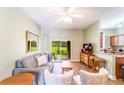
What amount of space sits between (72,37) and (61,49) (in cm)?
127

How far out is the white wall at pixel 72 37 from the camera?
10.0 metres

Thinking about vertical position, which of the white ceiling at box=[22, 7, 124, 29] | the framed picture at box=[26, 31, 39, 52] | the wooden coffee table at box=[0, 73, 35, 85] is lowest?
the wooden coffee table at box=[0, 73, 35, 85]

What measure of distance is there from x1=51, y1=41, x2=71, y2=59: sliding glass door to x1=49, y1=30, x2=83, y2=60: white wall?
0.35 metres

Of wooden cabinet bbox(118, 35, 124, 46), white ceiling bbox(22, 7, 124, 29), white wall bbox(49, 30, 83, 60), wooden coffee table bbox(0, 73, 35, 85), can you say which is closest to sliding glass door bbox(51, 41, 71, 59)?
white wall bbox(49, 30, 83, 60)

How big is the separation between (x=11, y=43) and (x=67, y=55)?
6.87 metres

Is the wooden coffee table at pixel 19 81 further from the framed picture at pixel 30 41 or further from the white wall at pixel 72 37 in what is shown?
the white wall at pixel 72 37

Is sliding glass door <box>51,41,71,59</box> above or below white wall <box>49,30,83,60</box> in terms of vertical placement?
below

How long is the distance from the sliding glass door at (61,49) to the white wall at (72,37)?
35 cm

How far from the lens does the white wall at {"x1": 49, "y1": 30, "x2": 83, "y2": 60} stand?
1002 centimetres

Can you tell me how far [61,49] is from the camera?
33.7 feet

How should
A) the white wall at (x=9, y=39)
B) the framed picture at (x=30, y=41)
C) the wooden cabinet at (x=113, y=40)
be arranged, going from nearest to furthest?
the white wall at (x=9, y=39), the framed picture at (x=30, y=41), the wooden cabinet at (x=113, y=40)

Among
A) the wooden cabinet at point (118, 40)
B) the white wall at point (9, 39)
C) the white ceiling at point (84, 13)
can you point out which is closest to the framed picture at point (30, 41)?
the white ceiling at point (84, 13)

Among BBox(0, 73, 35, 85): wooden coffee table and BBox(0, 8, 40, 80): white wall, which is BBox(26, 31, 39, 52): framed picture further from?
BBox(0, 73, 35, 85): wooden coffee table

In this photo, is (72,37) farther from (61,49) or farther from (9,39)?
(9,39)
